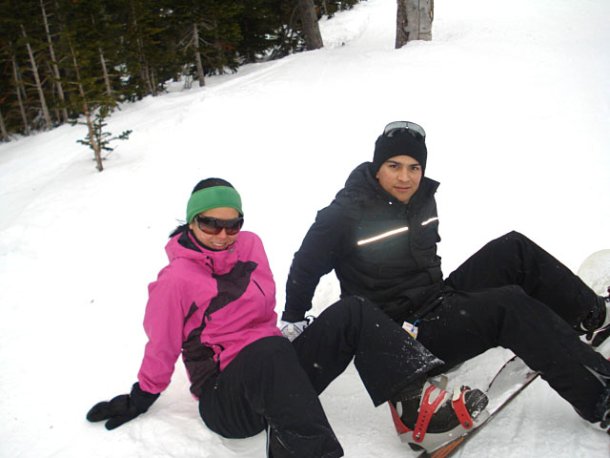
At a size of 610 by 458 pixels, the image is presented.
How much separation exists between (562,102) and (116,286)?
18.3 feet

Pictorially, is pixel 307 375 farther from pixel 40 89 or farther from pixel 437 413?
pixel 40 89

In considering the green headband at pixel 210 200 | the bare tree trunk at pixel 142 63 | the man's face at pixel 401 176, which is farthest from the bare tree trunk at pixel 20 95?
the man's face at pixel 401 176

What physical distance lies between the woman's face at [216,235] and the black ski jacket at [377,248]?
0.47 metres

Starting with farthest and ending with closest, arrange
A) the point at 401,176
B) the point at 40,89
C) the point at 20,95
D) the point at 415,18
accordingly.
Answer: the point at 20,95 < the point at 40,89 < the point at 415,18 < the point at 401,176

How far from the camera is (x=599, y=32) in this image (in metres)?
8.03

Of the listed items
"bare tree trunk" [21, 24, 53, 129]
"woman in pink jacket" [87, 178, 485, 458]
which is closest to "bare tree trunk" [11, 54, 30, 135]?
"bare tree trunk" [21, 24, 53, 129]

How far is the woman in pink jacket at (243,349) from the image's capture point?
1.91 meters

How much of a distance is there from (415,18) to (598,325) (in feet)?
25.1

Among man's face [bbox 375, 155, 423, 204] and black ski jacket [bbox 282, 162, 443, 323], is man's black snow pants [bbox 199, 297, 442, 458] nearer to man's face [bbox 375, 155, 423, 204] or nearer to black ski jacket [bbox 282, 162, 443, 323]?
black ski jacket [bbox 282, 162, 443, 323]

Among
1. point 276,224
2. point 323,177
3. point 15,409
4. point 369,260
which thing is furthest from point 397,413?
point 323,177

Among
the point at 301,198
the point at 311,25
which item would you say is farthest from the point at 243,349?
the point at 311,25

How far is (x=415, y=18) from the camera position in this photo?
8492mm

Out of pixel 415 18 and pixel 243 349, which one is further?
pixel 415 18

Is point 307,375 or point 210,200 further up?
point 210,200
